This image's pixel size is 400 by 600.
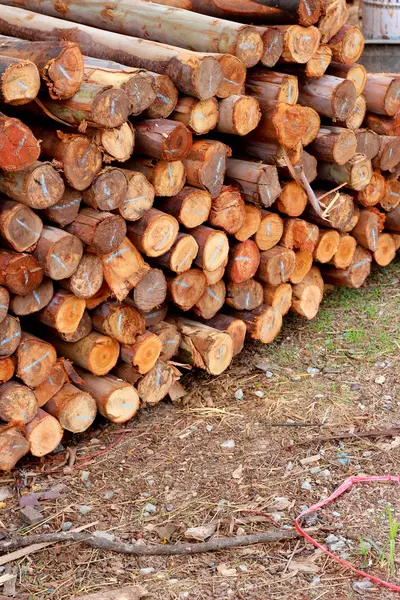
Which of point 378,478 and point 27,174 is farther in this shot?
point 378,478

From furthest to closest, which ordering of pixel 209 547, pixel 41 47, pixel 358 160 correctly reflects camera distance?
pixel 358 160 → pixel 41 47 → pixel 209 547

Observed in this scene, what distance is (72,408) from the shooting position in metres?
3.94

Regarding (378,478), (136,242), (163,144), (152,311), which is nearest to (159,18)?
Result: (163,144)

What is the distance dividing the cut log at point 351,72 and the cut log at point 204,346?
5.68 feet

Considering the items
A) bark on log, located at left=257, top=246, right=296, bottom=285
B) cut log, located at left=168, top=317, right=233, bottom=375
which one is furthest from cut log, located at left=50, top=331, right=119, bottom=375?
bark on log, located at left=257, top=246, right=296, bottom=285

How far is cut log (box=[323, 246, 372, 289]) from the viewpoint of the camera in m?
5.24

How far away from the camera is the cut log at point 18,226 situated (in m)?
3.44

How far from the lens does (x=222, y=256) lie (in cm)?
425

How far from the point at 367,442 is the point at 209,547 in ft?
3.67

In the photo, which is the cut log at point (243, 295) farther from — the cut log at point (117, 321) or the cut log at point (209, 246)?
the cut log at point (117, 321)

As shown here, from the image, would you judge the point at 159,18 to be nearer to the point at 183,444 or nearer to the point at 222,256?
the point at 222,256

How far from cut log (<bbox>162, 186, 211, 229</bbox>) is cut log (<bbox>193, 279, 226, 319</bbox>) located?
490 mm

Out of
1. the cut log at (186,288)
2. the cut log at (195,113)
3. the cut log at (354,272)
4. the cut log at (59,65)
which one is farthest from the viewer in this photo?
the cut log at (354,272)

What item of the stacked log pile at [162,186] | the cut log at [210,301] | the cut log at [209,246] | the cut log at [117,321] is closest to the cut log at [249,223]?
the stacked log pile at [162,186]
